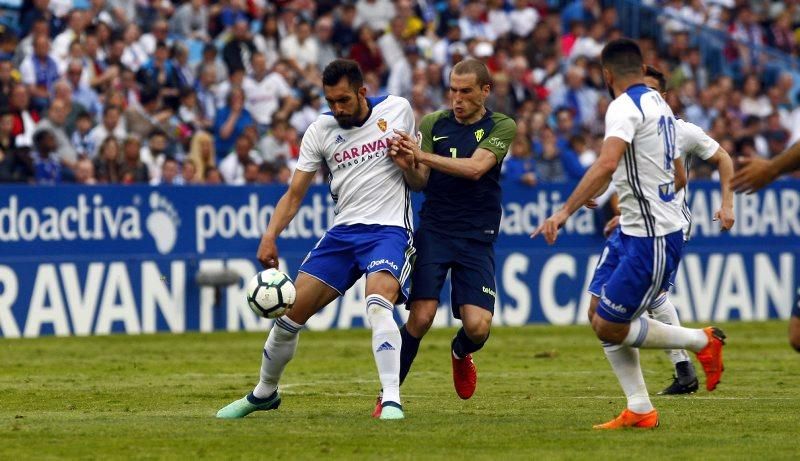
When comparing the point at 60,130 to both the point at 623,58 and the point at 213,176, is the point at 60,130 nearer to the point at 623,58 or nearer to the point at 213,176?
the point at 213,176

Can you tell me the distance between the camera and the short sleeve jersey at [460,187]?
11.1 m

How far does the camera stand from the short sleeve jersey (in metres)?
11.1

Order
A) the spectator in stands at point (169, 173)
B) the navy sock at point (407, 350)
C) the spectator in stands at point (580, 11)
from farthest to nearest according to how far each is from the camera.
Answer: the spectator in stands at point (580, 11) < the spectator in stands at point (169, 173) < the navy sock at point (407, 350)

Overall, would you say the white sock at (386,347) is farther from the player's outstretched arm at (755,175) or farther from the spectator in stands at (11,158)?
the spectator in stands at (11,158)

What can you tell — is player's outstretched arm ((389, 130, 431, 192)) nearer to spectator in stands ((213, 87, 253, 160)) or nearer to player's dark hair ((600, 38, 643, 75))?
player's dark hair ((600, 38, 643, 75))

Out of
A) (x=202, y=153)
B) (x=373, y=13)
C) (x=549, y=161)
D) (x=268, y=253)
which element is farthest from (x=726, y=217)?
(x=373, y=13)

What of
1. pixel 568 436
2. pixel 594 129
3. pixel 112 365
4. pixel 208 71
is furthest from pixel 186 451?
pixel 594 129

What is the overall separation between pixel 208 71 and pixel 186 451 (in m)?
15.2

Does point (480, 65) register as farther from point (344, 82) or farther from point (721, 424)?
point (721, 424)

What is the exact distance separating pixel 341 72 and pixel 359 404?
270cm

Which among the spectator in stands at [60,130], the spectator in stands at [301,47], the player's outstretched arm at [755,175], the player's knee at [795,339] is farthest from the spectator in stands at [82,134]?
the player's outstretched arm at [755,175]

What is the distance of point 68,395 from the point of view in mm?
12539

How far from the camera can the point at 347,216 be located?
35.2 feet

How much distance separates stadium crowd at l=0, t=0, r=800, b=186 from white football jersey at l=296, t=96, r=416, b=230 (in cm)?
1039
